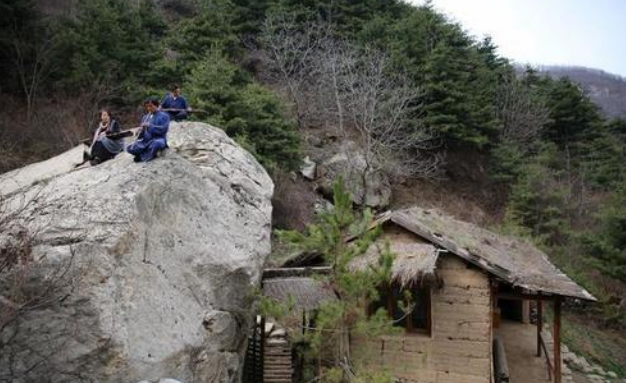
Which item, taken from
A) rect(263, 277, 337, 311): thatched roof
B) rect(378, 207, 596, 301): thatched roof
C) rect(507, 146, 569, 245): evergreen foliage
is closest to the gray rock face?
rect(507, 146, 569, 245): evergreen foliage

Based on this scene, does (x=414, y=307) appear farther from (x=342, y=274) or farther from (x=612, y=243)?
(x=612, y=243)

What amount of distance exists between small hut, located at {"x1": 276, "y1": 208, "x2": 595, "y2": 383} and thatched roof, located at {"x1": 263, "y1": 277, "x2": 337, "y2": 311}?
106 cm

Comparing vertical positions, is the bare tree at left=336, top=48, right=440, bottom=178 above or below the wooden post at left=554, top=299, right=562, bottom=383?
above

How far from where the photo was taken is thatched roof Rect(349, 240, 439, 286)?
10945 millimetres

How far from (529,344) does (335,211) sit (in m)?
11.7

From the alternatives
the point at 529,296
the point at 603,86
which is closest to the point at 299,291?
the point at 529,296

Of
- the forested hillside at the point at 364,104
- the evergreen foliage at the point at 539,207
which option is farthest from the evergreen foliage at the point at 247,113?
the evergreen foliage at the point at 539,207

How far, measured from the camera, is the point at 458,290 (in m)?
12.1

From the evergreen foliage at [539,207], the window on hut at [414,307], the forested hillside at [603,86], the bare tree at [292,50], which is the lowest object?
the window on hut at [414,307]

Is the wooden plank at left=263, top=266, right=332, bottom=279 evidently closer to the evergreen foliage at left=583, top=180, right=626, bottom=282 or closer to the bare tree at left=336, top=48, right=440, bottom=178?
the bare tree at left=336, top=48, right=440, bottom=178

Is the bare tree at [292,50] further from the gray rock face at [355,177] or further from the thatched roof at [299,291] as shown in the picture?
the thatched roof at [299,291]

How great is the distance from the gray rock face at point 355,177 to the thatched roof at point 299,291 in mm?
11769

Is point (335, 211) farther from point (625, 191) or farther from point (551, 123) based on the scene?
point (551, 123)

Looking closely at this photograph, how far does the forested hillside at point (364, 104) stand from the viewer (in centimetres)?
1842
